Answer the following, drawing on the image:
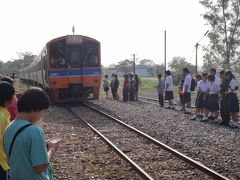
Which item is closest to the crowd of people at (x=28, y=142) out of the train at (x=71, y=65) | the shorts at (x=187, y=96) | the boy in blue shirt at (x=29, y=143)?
the boy in blue shirt at (x=29, y=143)

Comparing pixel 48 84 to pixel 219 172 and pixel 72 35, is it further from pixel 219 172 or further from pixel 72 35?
pixel 219 172

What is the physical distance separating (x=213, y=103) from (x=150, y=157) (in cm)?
507

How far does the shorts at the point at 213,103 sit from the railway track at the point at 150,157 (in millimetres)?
2654

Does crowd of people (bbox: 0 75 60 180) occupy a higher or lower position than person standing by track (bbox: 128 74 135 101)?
higher

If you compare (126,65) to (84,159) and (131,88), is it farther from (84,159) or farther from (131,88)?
(84,159)

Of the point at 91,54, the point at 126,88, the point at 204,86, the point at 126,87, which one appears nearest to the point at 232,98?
the point at 204,86

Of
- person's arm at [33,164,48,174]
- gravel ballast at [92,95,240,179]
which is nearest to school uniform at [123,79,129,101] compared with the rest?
gravel ballast at [92,95,240,179]

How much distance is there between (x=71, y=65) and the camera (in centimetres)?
1908

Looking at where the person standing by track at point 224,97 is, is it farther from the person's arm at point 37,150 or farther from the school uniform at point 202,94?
the person's arm at point 37,150

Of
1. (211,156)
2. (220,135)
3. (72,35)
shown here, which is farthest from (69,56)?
(211,156)

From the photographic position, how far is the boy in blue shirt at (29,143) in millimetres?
2846

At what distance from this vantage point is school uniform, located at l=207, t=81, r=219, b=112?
1240cm

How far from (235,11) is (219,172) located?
36.4 metres

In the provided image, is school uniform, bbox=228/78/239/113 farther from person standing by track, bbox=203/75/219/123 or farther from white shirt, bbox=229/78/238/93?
person standing by track, bbox=203/75/219/123
